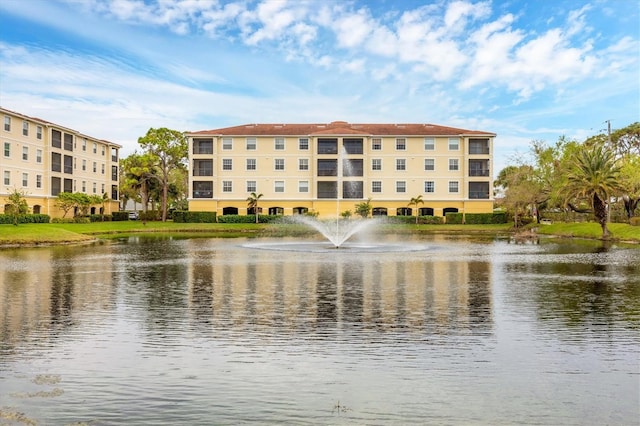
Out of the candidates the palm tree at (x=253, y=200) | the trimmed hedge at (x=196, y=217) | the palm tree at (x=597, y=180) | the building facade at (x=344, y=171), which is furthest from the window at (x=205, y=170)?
the palm tree at (x=597, y=180)

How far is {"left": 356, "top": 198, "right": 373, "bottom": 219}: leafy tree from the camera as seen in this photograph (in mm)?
72500

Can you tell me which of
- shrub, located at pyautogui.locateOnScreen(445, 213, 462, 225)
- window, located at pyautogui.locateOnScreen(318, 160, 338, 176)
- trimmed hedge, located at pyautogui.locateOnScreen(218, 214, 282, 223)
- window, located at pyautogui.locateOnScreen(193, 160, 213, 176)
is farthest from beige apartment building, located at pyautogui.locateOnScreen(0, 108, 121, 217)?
shrub, located at pyautogui.locateOnScreen(445, 213, 462, 225)

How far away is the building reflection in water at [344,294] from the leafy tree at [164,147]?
54.8 meters

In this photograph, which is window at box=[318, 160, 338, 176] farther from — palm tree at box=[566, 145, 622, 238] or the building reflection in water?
the building reflection in water

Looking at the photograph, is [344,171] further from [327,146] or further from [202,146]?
[202,146]

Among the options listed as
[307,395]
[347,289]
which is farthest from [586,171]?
[307,395]

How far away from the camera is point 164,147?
79250 millimetres

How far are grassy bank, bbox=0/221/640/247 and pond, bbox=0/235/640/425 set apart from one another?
2423cm

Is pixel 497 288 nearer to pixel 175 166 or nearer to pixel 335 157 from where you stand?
pixel 335 157

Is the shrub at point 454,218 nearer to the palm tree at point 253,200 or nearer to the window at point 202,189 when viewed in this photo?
the palm tree at point 253,200

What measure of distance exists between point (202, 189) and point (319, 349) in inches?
2802

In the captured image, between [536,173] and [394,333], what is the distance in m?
64.4

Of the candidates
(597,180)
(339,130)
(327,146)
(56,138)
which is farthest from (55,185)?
(597,180)

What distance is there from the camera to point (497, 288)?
18922 millimetres
